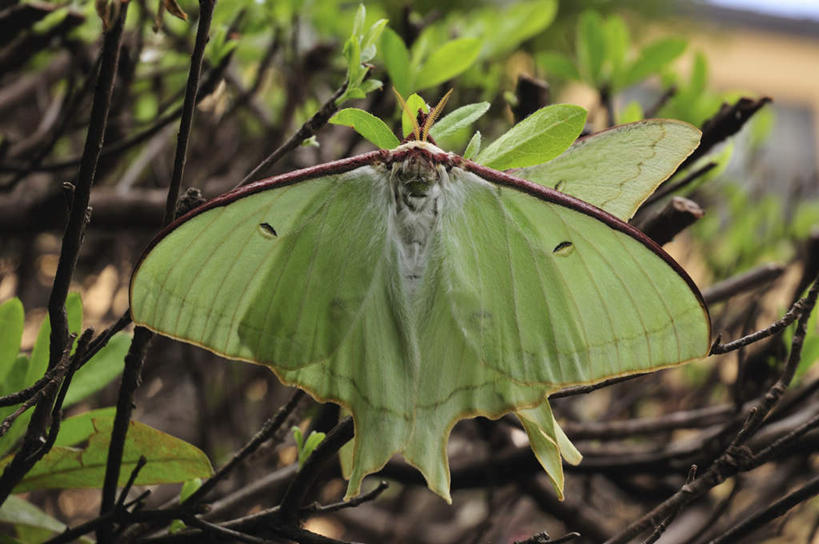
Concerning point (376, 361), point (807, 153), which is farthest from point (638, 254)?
point (807, 153)

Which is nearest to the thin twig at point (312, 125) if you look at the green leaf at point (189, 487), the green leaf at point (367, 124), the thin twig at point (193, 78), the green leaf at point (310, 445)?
the green leaf at point (367, 124)

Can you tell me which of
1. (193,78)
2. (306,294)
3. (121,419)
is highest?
(193,78)

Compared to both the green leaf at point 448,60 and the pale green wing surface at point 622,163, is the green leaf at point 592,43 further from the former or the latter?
the pale green wing surface at point 622,163

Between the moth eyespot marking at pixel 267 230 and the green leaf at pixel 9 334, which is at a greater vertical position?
the moth eyespot marking at pixel 267 230

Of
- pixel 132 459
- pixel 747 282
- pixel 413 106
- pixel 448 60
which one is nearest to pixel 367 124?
pixel 413 106

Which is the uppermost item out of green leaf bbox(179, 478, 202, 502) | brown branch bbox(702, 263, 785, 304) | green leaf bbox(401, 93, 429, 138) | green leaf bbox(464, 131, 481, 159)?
green leaf bbox(401, 93, 429, 138)

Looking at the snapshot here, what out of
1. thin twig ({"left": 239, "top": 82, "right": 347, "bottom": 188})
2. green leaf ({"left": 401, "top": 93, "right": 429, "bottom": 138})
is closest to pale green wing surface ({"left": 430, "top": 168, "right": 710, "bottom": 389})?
green leaf ({"left": 401, "top": 93, "right": 429, "bottom": 138})

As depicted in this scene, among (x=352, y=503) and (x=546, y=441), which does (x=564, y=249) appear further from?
(x=352, y=503)

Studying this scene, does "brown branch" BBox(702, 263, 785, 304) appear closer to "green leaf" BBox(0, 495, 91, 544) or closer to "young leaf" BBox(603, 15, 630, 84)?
"young leaf" BBox(603, 15, 630, 84)
